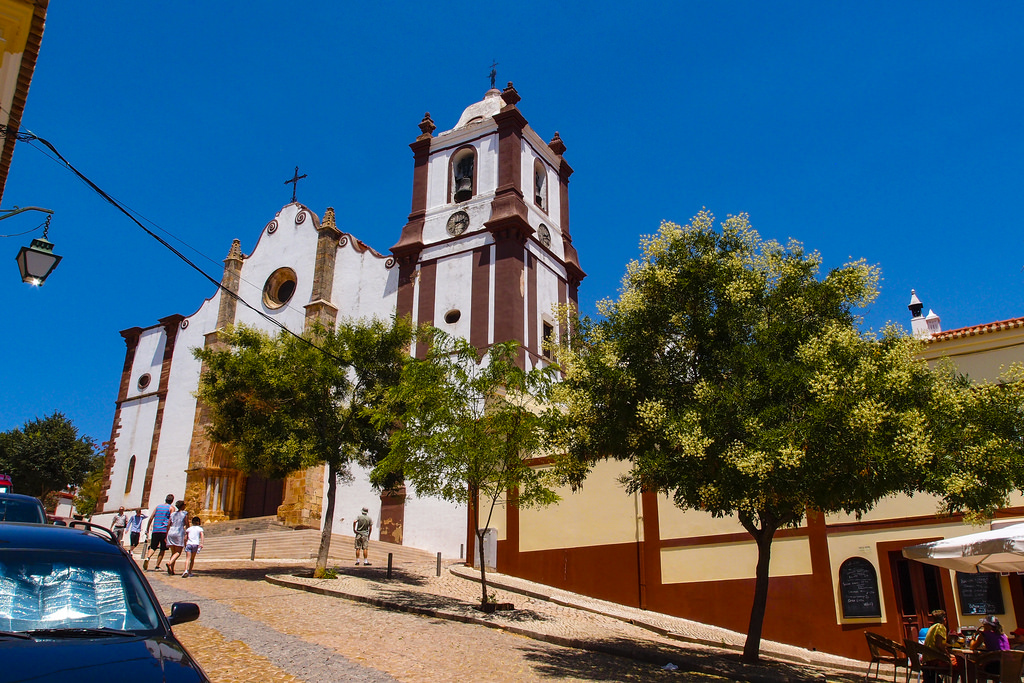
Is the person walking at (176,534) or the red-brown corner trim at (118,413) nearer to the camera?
the person walking at (176,534)

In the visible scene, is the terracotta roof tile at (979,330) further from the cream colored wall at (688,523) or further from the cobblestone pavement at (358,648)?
the cobblestone pavement at (358,648)

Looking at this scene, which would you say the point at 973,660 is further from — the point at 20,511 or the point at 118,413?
the point at 118,413

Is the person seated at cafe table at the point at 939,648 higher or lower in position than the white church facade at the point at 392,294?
lower

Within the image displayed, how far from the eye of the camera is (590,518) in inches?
701

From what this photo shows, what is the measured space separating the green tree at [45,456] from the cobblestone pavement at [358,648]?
26.9 metres

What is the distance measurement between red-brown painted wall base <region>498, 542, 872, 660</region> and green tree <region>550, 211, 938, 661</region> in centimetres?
503

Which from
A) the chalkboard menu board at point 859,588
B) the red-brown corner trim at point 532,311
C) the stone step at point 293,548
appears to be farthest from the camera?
the red-brown corner trim at point 532,311

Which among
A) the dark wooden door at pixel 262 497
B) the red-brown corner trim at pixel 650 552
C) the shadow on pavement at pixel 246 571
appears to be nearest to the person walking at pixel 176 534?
the shadow on pavement at pixel 246 571

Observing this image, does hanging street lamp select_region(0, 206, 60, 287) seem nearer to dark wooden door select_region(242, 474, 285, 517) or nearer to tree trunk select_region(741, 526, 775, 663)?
tree trunk select_region(741, 526, 775, 663)

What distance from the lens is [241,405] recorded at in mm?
17625

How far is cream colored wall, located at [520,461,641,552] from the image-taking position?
17.3m

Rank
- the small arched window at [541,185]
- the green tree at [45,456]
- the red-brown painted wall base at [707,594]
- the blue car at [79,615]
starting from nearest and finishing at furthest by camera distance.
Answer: the blue car at [79,615] < the red-brown painted wall base at [707,594] < the small arched window at [541,185] < the green tree at [45,456]

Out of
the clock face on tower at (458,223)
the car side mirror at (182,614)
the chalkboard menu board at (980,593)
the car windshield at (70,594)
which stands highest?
the clock face on tower at (458,223)

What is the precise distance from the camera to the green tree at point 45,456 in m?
35.1
